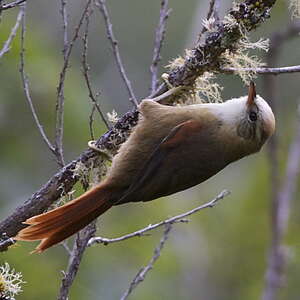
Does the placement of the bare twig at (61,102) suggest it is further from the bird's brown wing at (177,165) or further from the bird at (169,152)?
the bird's brown wing at (177,165)

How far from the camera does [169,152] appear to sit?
389cm

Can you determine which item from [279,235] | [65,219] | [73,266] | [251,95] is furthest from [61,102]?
[279,235]

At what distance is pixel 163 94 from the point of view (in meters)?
3.91

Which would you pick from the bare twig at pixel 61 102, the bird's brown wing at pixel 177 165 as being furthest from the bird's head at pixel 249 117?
the bare twig at pixel 61 102

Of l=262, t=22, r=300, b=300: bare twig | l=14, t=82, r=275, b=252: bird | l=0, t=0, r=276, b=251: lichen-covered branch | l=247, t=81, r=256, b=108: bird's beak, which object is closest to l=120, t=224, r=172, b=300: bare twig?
l=14, t=82, r=275, b=252: bird

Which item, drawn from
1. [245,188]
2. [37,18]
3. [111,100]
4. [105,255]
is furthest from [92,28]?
[105,255]

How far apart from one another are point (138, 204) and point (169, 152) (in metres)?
3.62

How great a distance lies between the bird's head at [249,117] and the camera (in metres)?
3.99

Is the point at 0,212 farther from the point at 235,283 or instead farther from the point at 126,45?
the point at 126,45

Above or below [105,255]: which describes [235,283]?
below

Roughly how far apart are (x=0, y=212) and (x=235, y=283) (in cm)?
338

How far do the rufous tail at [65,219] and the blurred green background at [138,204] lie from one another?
0.25 meters

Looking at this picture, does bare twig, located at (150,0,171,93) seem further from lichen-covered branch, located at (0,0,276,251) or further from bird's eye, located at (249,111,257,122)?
bird's eye, located at (249,111,257,122)

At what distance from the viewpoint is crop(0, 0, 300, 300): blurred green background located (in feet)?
19.7
